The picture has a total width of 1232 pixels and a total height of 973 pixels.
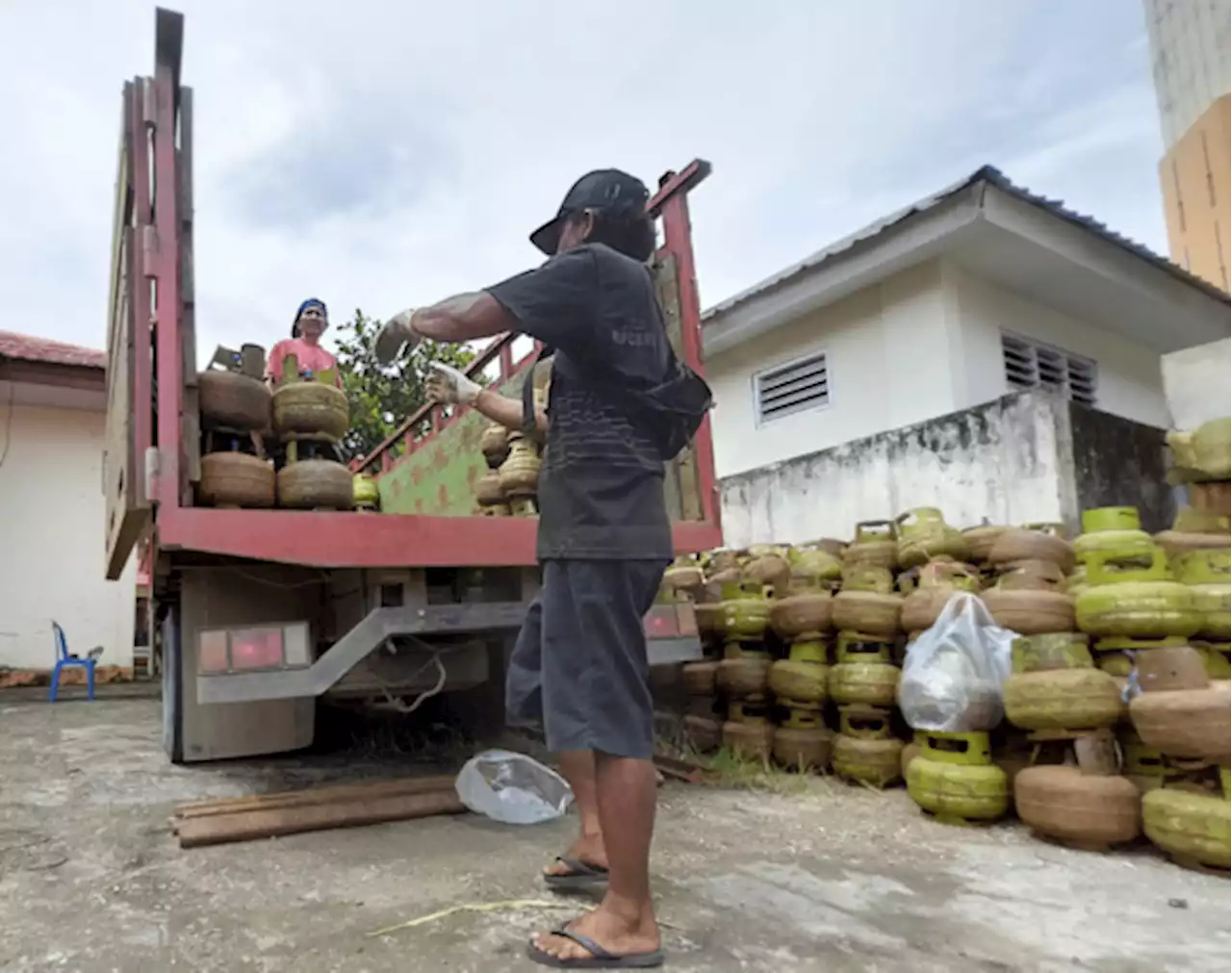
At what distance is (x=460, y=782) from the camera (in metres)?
3.30

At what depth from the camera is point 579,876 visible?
2359 mm

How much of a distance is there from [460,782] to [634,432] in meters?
1.74

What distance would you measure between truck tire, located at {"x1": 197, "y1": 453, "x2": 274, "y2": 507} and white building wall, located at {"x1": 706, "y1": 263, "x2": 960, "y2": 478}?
5.25 meters

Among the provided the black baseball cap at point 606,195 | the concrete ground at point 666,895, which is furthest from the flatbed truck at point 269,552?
the black baseball cap at point 606,195

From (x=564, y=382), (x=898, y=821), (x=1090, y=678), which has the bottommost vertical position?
(x=898, y=821)

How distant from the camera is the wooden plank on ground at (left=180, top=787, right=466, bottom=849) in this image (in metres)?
2.86

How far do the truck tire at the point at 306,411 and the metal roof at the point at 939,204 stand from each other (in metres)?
5.21

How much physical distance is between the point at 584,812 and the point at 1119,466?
5837 mm

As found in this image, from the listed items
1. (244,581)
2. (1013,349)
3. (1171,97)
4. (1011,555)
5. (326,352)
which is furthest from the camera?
(1171,97)

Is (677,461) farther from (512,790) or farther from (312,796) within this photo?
(312,796)

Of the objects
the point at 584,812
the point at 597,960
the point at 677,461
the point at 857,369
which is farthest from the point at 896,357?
the point at 597,960

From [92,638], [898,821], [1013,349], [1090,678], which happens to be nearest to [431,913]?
[898,821]

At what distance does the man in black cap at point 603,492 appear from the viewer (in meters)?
1.94

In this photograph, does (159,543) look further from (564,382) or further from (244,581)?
(564,382)
